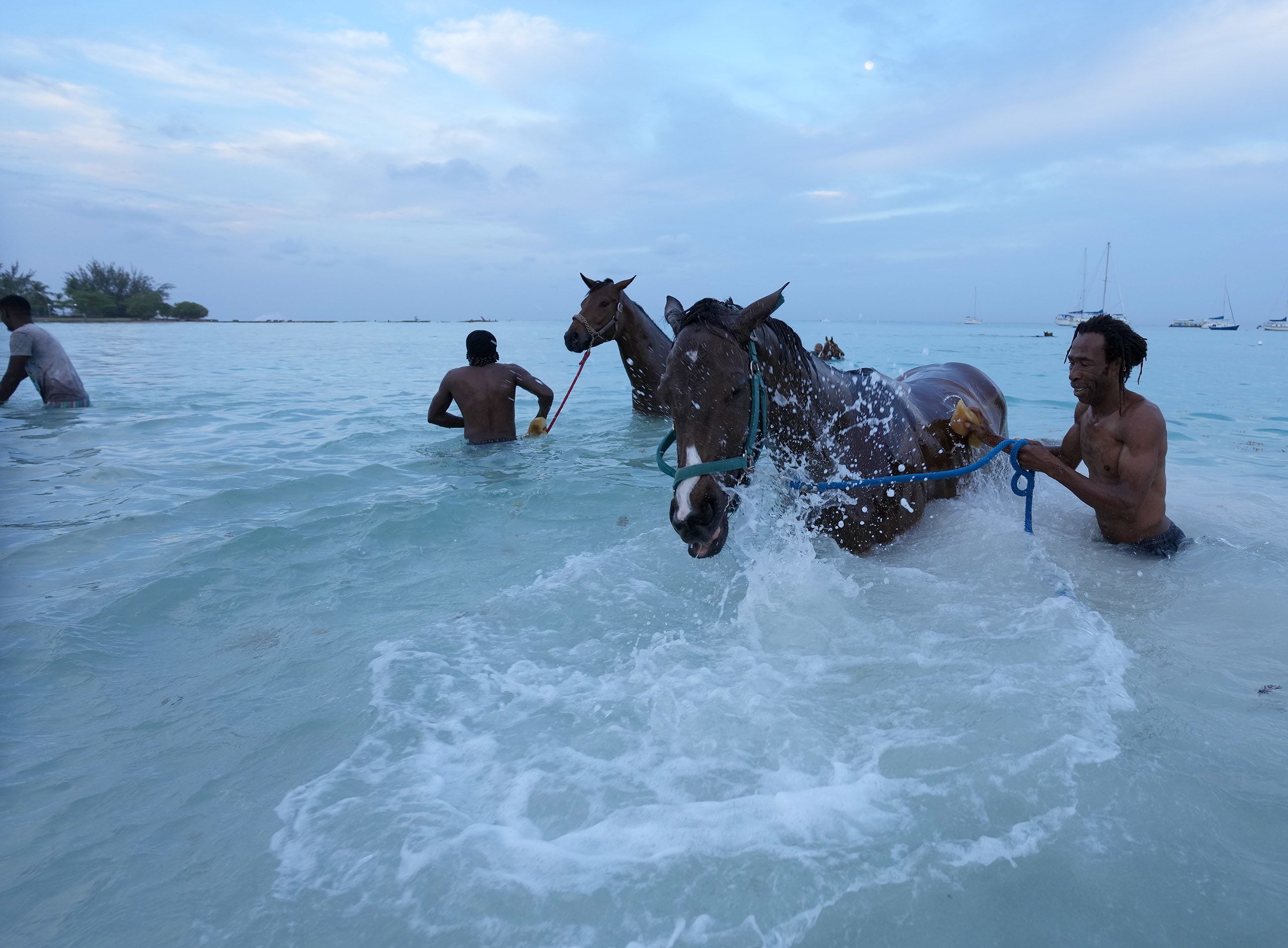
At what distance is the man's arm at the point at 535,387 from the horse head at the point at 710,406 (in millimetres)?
5589

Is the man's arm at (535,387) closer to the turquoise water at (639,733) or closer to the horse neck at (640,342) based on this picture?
the horse neck at (640,342)

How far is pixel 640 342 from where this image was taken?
7.77 metres

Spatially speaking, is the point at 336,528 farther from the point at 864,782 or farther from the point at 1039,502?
the point at 1039,502

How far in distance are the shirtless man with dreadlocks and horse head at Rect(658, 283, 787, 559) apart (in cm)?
128

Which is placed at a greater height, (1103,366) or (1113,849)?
(1103,366)

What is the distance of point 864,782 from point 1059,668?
1.18 metres

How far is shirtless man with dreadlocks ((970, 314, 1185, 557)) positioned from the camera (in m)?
3.16

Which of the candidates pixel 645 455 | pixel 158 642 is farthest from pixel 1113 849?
pixel 645 455

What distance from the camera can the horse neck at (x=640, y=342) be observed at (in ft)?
24.6

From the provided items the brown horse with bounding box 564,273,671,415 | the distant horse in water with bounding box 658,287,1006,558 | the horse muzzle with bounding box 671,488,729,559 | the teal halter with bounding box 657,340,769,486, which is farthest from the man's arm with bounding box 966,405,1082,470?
the brown horse with bounding box 564,273,671,415

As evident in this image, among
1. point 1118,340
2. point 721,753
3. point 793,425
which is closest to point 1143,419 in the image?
point 1118,340

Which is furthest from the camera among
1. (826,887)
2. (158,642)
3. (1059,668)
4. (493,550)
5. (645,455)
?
(645,455)

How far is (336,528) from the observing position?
5391 mm

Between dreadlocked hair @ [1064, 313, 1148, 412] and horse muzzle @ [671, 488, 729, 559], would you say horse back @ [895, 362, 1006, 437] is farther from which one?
horse muzzle @ [671, 488, 729, 559]
